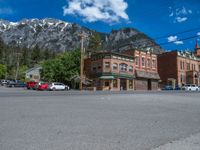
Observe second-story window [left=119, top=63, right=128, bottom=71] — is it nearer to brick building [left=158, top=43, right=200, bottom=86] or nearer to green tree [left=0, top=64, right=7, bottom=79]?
brick building [left=158, top=43, right=200, bottom=86]

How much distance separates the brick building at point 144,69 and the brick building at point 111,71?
6.12 ft

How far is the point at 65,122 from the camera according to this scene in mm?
8969

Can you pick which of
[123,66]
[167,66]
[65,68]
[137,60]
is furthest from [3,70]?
[167,66]

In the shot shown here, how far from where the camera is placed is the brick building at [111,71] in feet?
182

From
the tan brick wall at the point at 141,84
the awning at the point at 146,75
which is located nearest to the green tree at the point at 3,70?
the tan brick wall at the point at 141,84

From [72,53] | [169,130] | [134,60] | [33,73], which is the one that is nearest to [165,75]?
[134,60]

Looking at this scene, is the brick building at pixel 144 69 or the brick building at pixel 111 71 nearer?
the brick building at pixel 111 71

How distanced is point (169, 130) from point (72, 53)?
5826cm

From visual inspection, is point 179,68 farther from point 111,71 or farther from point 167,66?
point 111,71

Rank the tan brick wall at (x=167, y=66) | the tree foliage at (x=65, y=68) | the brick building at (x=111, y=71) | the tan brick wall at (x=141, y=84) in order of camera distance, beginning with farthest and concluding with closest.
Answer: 1. the tan brick wall at (x=167, y=66)
2. the tree foliage at (x=65, y=68)
3. the tan brick wall at (x=141, y=84)
4. the brick building at (x=111, y=71)

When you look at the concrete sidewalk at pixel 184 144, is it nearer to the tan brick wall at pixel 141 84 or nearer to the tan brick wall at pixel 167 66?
the tan brick wall at pixel 141 84

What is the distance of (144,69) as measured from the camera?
63.2m

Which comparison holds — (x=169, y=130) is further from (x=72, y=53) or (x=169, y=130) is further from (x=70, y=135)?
Result: (x=72, y=53)

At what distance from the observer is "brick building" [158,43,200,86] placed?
71.3 metres
